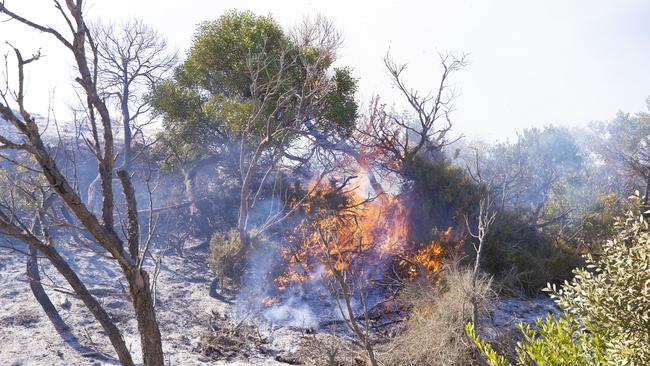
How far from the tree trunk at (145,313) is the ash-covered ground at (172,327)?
2330 millimetres

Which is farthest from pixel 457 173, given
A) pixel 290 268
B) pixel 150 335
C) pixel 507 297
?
pixel 150 335

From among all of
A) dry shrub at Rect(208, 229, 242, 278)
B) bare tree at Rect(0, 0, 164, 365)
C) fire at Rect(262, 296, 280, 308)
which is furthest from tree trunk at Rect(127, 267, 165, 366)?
dry shrub at Rect(208, 229, 242, 278)

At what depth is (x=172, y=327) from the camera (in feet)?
26.3

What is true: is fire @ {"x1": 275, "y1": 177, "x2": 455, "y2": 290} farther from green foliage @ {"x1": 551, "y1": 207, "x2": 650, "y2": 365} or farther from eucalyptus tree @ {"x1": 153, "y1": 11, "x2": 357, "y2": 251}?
green foliage @ {"x1": 551, "y1": 207, "x2": 650, "y2": 365}

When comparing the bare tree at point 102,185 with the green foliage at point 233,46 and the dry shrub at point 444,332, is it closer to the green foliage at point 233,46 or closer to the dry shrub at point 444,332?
the dry shrub at point 444,332

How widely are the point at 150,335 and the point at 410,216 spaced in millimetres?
8557

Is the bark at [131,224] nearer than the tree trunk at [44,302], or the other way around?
the bark at [131,224]

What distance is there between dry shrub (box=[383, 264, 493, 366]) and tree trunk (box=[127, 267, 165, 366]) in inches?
149

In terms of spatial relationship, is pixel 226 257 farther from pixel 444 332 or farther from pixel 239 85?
pixel 444 332

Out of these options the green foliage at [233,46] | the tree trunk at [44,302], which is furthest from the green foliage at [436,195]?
the tree trunk at [44,302]

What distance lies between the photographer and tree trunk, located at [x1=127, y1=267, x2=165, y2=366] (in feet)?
10.5

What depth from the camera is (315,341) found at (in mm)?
6895

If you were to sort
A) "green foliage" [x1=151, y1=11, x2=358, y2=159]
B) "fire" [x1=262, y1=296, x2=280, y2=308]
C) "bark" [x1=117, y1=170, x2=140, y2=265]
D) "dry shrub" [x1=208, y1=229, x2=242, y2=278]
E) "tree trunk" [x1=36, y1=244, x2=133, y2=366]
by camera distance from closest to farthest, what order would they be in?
"tree trunk" [x1=36, y1=244, x2=133, y2=366] → "bark" [x1=117, y1=170, x2=140, y2=265] → "fire" [x1=262, y1=296, x2=280, y2=308] → "dry shrub" [x1=208, y1=229, x2=242, y2=278] → "green foliage" [x1=151, y1=11, x2=358, y2=159]

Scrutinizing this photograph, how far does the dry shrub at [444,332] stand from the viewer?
6074mm
